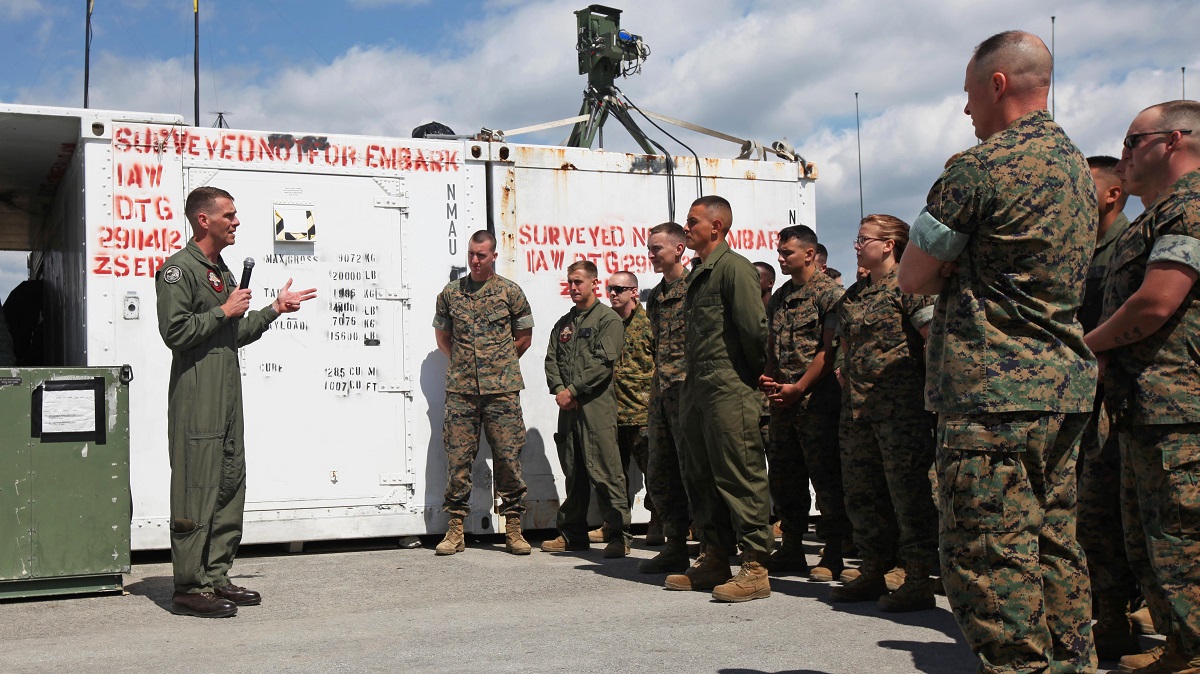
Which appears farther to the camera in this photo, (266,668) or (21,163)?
(21,163)

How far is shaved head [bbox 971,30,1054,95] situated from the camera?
3.26 metres

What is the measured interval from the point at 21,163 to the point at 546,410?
424 cm

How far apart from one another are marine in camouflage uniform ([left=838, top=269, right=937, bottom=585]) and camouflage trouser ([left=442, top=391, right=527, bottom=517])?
2.67m

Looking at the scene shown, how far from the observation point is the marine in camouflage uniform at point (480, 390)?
7.59m

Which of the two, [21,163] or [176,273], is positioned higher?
[21,163]

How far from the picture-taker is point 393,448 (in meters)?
7.76

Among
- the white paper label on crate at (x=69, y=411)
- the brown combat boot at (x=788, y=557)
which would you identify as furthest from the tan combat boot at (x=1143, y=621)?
the white paper label on crate at (x=69, y=411)

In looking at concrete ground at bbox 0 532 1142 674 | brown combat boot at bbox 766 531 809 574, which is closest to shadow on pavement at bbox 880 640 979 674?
concrete ground at bbox 0 532 1142 674

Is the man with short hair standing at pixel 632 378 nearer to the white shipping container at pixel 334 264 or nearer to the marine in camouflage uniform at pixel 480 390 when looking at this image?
the white shipping container at pixel 334 264

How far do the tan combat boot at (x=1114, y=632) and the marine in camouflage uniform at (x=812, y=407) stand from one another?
6.74ft

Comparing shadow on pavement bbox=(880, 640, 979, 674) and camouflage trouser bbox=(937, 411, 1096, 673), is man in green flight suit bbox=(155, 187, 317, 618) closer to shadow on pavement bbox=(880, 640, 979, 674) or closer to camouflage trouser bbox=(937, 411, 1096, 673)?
shadow on pavement bbox=(880, 640, 979, 674)

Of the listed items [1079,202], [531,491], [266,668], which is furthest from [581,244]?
[1079,202]

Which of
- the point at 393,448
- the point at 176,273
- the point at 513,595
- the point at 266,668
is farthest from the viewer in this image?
the point at 393,448

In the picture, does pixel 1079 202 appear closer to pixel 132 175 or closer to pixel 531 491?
pixel 531 491
